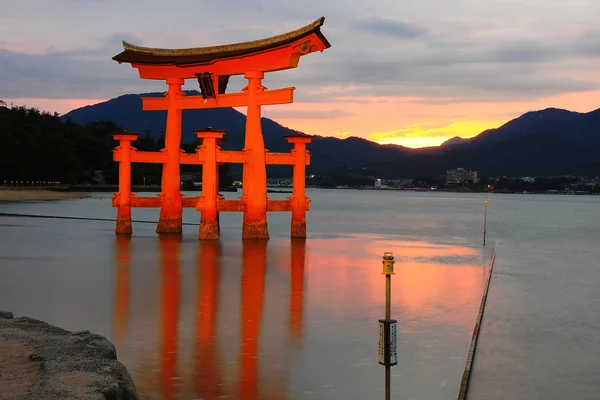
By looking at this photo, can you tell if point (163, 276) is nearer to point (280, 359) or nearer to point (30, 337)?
point (280, 359)

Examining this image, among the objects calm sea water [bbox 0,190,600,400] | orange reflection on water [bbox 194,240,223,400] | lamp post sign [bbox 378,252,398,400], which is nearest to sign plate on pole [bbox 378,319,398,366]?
lamp post sign [bbox 378,252,398,400]

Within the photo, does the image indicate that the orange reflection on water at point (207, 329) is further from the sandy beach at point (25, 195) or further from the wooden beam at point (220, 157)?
the sandy beach at point (25, 195)

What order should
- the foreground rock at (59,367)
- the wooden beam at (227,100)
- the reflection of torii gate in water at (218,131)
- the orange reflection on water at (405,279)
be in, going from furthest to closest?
the reflection of torii gate in water at (218,131) < the wooden beam at (227,100) < the orange reflection on water at (405,279) < the foreground rock at (59,367)

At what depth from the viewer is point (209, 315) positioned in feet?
47.6

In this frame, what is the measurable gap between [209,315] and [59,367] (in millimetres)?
7170

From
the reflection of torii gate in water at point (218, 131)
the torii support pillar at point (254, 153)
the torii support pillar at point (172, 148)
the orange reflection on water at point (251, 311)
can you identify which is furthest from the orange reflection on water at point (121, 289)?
the torii support pillar at point (254, 153)

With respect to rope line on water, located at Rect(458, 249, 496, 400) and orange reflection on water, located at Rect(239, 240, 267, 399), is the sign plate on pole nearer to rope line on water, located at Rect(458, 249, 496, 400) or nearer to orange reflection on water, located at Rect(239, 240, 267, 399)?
rope line on water, located at Rect(458, 249, 496, 400)

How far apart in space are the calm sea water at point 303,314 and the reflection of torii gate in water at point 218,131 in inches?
69.1

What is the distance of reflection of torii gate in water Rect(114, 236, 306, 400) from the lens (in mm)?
9492

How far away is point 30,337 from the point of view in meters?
8.91

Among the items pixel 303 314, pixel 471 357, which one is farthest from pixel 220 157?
pixel 471 357

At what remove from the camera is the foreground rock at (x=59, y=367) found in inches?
261

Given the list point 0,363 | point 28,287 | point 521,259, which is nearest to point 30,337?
point 0,363

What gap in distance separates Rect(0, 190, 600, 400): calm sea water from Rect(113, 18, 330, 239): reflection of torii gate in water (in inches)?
69.1
